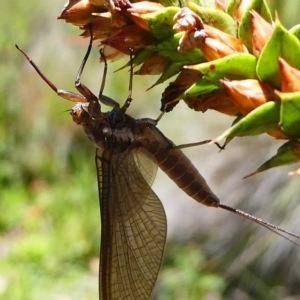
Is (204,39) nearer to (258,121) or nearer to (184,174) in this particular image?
(258,121)

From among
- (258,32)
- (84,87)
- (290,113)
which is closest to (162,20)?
(258,32)

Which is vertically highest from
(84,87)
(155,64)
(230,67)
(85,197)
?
(85,197)

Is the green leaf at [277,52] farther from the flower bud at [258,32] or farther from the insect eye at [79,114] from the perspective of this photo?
the insect eye at [79,114]

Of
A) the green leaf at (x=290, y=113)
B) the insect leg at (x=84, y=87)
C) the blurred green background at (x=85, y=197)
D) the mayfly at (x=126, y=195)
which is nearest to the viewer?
the green leaf at (x=290, y=113)

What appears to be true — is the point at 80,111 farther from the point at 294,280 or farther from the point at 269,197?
the point at 294,280

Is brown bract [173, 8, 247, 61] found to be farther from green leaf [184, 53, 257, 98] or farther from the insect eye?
the insect eye

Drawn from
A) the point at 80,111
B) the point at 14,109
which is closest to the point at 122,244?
the point at 80,111

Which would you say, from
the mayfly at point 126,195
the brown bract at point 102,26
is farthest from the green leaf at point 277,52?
the mayfly at point 126,195
